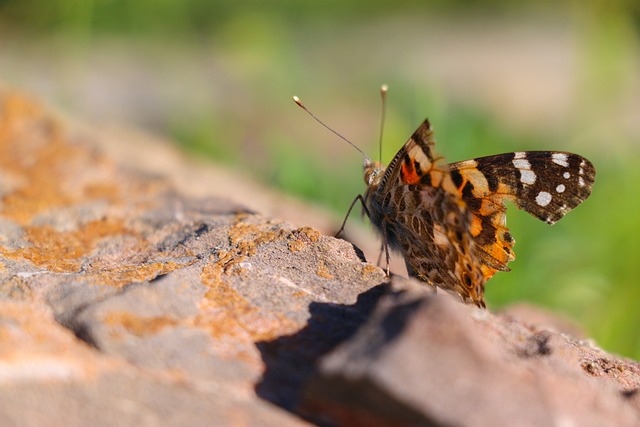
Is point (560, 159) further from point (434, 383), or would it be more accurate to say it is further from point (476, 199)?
point (434, 383)

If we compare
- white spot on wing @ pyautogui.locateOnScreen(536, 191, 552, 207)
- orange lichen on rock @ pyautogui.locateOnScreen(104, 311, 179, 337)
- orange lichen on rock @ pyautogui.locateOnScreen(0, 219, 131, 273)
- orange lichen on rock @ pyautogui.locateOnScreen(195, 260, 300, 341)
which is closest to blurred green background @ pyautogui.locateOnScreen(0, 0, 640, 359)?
white spot on wing @ pyautogui.locateOnScreen(536, 191, 552, 207)

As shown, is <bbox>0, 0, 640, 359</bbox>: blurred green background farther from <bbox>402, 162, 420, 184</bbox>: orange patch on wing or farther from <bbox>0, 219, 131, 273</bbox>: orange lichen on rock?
<bbox>0, 219, 131, 273</bbox>: orange lichen on rock

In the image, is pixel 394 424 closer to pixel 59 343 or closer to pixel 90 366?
pixel 90 366

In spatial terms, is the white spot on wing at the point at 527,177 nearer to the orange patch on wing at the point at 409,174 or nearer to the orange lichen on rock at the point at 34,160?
the orange patch on wing at the point at 409,174

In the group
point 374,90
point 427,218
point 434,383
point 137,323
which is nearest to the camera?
point 434,383

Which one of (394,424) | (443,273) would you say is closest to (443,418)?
(394,424)

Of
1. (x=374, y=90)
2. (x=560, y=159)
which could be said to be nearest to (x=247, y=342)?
(x=560, y=159)
